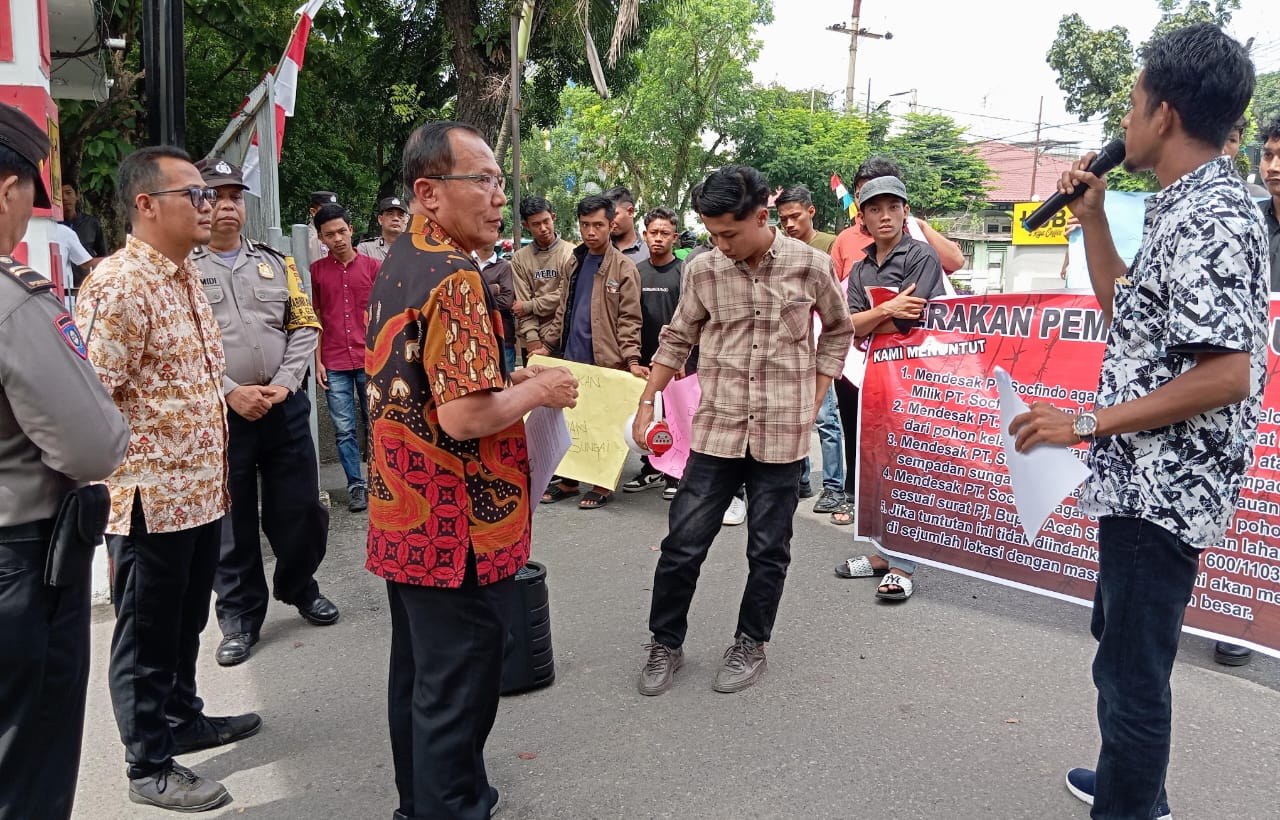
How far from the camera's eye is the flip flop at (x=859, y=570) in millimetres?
4801

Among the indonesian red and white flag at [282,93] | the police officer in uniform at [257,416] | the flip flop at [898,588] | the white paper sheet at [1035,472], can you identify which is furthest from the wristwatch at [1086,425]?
the indonesian red and white flag at [282,93]

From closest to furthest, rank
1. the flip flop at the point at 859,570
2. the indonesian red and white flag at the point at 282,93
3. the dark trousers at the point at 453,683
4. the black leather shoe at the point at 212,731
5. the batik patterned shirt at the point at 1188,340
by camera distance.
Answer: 1. the batik patterned shirt at the point at 1188,340
2. the dark trousers at the point at 453,683
3. the black leather shoe at the point at 212,731
4. the flip flop at the point at 859,570
5. the indonesian red and white flag at the point at 282,93

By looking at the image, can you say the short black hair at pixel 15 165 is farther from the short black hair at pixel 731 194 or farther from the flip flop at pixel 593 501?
the flip flop at pixel 593 501

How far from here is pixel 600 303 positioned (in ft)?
20.6

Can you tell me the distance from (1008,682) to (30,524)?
338 centimetres

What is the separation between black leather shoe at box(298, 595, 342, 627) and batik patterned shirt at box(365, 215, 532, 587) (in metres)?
2.21

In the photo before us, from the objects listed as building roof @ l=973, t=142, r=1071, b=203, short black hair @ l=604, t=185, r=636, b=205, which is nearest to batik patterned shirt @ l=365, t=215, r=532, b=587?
short black hair @ l=604, t=185, r=636, b=205

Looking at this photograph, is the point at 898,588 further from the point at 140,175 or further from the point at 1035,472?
the point at 140,175

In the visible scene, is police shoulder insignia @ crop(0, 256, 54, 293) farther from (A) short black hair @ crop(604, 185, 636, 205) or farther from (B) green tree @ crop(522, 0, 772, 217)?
(B) green tree @ crop(522, 0, 772, 217)

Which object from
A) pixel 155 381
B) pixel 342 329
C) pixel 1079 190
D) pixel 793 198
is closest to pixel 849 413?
pixel 793 198

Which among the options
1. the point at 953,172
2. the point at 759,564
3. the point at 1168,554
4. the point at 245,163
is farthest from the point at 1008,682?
the point at 953,172

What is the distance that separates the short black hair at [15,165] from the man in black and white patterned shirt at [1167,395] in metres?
2.36

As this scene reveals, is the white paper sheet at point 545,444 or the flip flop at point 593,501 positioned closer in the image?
the white paper sheet at point 545,444

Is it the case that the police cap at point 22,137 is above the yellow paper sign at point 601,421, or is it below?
above
